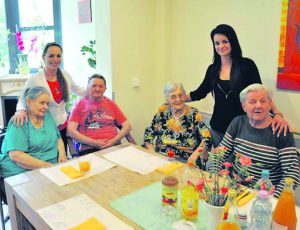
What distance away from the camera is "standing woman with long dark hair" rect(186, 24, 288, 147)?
221cm

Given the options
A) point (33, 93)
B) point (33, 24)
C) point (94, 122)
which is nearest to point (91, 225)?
point (33, 93)

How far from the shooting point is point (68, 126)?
2527 millimetres

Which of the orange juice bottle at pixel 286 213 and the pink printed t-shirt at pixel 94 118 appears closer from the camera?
the orange juice bottle at pixel 286 213

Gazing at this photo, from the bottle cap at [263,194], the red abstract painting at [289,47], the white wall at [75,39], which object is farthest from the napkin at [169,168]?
the white wall at [75,39]

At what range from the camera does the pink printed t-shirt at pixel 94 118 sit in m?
2.57

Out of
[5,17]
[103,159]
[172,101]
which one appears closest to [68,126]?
[103,159]

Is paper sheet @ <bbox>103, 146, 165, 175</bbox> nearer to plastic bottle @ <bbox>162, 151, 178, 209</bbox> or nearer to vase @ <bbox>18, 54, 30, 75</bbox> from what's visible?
plastic bottle @ <bbox>162, 151, 178, 209</bbox>

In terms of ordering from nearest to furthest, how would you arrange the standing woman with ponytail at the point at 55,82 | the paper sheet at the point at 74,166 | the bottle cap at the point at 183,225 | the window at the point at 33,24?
the bottle cap at the point at 183,225 < the paper sheet at the point at 74,166 < the standing woman with ponytail at the point at 55,82 < the window at the point at 33,24

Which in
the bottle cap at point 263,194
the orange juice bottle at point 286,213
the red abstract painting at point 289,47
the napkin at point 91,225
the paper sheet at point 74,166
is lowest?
the napkin at point 91,225

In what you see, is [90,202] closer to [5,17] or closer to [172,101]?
[172,101]

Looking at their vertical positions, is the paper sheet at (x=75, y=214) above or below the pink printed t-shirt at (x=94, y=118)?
below

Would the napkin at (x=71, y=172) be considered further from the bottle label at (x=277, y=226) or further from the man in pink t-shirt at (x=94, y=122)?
the bottle label at (x=277, y=226)

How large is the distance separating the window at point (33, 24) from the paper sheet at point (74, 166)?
318 centimetres

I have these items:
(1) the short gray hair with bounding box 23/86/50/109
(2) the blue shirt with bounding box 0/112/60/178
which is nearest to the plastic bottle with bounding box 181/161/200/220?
(2) the blue shirt with bounding box 0/112/60/178
